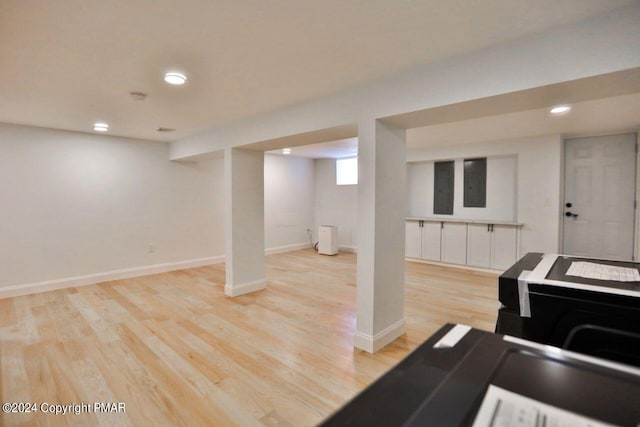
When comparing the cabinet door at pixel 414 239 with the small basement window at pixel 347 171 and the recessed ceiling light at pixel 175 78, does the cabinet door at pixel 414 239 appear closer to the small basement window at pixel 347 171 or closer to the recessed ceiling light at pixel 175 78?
the small basement window at pixel 347 171

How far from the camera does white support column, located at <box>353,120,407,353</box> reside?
2.59 meters

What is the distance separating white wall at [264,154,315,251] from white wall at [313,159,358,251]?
7.0 inches

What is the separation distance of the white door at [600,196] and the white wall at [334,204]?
Result: 12.8 ft

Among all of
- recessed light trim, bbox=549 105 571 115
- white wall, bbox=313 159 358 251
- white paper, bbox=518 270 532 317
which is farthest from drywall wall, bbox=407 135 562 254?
white paper, bbox=518 270 532 317

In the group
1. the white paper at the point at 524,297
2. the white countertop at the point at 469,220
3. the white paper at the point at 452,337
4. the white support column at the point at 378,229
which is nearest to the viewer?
the white paper at the point at 452,337

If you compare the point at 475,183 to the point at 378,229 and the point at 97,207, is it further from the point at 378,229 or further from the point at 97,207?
the point at 97,207

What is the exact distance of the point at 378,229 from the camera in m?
2.61

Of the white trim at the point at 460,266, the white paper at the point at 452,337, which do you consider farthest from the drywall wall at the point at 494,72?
the white trim at the point at 460,266

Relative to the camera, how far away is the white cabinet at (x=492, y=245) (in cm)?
502

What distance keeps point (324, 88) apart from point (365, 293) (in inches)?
71.5

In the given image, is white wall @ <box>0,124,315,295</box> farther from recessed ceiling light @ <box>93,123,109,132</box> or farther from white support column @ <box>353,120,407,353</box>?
white support column @ <box>353,120,407,353</box>

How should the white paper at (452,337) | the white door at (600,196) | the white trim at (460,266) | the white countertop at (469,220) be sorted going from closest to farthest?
the white paper at (452,337) < the white door at (600,196) < the white countertop at (469,220) < the white trim at (460,266)

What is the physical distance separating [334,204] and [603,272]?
606cm

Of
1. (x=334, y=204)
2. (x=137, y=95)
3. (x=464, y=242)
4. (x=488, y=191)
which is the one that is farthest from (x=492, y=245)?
(x=137, y=95)
